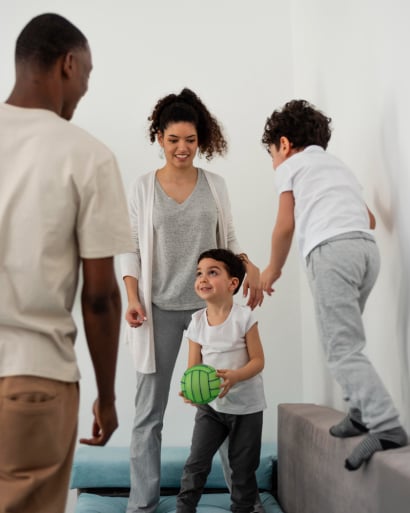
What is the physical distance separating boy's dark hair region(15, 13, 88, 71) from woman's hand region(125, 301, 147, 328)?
1782 mm

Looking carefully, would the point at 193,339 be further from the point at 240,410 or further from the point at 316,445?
the point at 316,445

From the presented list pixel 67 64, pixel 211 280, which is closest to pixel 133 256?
pixel 211 280

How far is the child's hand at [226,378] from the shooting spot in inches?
121

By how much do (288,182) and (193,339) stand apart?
2.64ft

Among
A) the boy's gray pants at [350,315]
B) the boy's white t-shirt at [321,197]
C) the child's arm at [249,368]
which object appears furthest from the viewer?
the child's arm at [249,368]

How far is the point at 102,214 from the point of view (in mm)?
1621

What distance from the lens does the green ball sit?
300cm

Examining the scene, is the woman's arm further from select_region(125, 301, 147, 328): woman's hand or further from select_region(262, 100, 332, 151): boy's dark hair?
select_region(262, 100, 332, 151): boy's dark hair

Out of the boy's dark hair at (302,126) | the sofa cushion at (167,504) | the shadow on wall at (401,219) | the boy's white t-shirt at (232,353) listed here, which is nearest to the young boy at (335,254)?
the boy's dark hair at (302,126)

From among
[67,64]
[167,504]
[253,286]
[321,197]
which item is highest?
[67,64]

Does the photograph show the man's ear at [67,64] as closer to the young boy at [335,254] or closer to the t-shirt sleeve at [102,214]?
the t-shirt sleeve at [102,214]

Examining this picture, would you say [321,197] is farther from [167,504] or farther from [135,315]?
[167,504]

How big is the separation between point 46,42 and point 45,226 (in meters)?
0.43

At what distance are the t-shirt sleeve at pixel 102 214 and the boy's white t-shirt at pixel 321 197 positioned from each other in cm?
129
